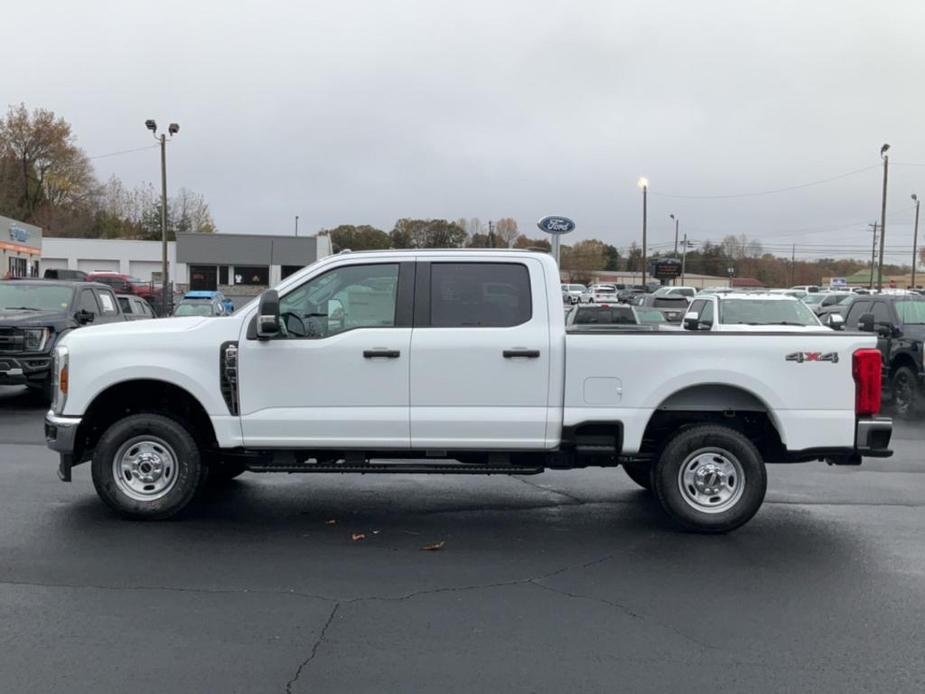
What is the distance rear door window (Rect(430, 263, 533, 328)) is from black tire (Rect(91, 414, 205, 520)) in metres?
2.13

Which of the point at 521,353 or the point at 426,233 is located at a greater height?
the point at 426,233

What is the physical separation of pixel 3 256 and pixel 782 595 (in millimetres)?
50933

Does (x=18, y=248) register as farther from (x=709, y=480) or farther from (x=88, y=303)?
(x=709, y=480)

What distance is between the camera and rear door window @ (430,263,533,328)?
6695 mm

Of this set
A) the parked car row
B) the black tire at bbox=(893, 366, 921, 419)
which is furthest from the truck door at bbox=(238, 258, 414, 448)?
the black tire at bbox=(893, 366, 921, 419)

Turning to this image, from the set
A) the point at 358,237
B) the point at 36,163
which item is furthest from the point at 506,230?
the point at 36,163

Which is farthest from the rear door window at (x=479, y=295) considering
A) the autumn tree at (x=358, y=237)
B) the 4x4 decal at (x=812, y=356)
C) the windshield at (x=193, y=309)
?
the autumn tree at (x=358, y=237)

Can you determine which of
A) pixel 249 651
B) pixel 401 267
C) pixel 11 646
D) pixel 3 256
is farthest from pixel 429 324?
pixel 3 256

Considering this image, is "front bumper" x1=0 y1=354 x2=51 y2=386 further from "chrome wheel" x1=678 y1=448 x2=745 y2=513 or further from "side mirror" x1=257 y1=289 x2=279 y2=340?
"chrome wheel" x1=678 y1=448 x2=745 y2=513

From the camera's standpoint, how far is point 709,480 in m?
6.75

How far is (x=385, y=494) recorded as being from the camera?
26.5ft

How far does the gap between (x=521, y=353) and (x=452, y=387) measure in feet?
1.87

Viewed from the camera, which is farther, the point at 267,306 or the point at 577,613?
the point at 267,306

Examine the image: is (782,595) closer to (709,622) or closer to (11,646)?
(709,622)
